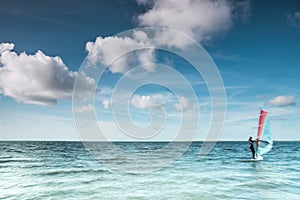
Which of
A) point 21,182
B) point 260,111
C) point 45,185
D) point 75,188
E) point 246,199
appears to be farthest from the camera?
point 260,111

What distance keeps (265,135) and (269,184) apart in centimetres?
1596

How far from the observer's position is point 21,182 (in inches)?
684

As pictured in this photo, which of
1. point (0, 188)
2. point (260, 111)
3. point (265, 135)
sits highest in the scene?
point (260, 111)

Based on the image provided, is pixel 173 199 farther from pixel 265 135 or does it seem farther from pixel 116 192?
pixel 265 135

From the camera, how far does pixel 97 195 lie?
13.5 meters

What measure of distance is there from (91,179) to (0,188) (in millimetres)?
5333

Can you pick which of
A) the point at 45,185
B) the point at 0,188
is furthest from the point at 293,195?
the point at 0,188

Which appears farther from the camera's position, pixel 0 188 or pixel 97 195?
pixel 0 188

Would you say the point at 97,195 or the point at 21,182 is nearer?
the point at 97,195

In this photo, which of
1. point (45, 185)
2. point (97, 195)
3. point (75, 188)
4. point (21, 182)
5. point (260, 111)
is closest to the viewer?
point (97, 195)

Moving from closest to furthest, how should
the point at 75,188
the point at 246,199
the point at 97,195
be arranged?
the point at 246,199, the point at 97,195, the point at 75,188

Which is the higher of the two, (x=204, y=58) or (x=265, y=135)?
(x=204, y=58)

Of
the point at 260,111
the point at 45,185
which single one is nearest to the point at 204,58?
the point at 45,185

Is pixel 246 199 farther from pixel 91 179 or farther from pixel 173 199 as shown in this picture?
pixel 91 179
